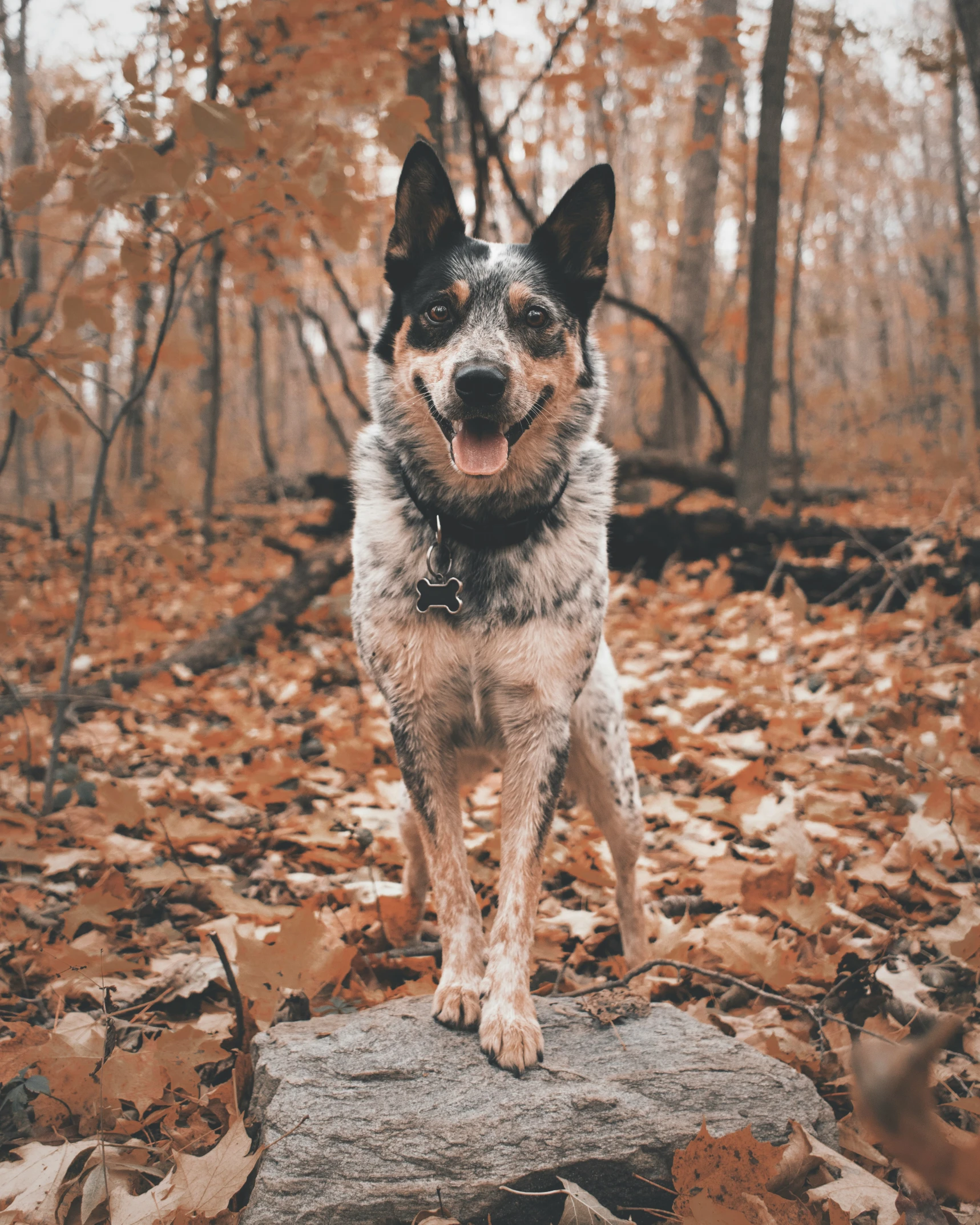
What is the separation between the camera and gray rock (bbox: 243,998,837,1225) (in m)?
1.62

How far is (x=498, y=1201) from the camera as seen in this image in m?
1.64

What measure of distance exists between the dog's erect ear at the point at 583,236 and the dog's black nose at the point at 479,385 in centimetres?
66

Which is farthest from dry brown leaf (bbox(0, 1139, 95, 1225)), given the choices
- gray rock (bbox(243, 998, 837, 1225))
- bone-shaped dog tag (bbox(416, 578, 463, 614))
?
bone-shaped dog tag (bbox(416, 578, 463, 614))

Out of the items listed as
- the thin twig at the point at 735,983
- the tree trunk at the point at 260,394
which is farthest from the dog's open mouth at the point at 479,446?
the tree trunk at the point at 260,394

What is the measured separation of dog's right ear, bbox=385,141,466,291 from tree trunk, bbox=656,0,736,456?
25.0ft

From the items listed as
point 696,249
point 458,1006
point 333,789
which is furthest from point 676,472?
point 458,1006

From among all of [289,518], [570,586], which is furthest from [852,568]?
[289,518]

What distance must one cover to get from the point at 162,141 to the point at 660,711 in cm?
377

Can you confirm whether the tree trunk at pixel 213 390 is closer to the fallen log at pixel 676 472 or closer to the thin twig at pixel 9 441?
the fallen log at pixel 676 472

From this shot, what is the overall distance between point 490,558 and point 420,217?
3.79ft

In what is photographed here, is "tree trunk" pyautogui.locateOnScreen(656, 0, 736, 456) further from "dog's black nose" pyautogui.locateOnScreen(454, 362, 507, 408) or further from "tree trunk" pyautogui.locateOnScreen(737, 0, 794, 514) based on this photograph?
"dog's black nose" pyautogui.locateOnScreen(454, 362, 507, 408)

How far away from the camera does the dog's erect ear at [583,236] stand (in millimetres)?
2566

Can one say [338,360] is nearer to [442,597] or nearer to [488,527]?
[488,527]

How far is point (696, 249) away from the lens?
9711mm
